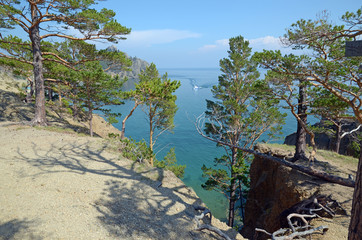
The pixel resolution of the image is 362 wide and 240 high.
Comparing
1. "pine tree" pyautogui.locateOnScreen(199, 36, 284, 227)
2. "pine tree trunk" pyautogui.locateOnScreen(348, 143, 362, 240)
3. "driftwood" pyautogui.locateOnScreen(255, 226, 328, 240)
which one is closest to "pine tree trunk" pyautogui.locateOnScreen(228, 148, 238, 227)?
"pine tree" pyautogui.locateOnScreen(199, 36, 284, 227)

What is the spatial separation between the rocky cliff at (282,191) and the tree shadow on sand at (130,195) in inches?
115

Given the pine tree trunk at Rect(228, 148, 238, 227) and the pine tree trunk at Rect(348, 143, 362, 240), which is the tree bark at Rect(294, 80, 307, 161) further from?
the pine tree trunk at Rect(348, 143, 362, 240)

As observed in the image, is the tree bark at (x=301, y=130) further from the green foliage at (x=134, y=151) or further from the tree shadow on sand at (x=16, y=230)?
the tree shadow on sand at (x=16, y=230)

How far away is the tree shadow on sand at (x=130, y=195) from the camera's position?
6023 mm

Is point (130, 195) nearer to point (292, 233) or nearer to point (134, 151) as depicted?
point (134, 151)

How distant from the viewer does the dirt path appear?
513 cm

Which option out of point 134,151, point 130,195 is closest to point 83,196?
point 130,195

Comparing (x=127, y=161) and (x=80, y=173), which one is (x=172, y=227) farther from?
(x=127, y=161)

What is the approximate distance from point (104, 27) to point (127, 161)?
339 inches

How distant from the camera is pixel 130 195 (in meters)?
7.75

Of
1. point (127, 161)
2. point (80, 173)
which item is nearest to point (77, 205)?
point (80, 173)

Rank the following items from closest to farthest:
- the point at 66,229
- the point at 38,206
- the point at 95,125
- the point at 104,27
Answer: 1. the point at 66,229
2. the point at 38,206
3. the point at 104,27
4. the point at 95,125

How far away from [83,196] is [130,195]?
5.61 ft

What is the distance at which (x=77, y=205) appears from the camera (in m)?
6.14
